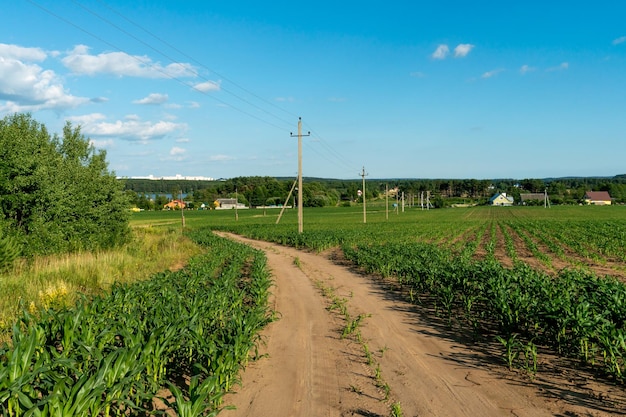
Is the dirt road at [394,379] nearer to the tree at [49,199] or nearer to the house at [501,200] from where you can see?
the tree at [49,199]

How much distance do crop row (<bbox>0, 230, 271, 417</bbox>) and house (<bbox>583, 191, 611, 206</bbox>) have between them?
18190cm

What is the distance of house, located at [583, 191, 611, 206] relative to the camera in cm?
15650

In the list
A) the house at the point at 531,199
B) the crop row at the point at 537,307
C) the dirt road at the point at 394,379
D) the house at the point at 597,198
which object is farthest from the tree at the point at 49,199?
the house at the point at 597,198

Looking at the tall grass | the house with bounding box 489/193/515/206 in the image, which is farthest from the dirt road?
the house with bounding box 489/193/515/206

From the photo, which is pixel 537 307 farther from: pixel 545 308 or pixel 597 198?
pixel 597 198

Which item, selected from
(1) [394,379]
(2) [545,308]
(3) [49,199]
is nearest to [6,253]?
(3) [49,199]

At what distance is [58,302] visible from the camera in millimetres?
10570

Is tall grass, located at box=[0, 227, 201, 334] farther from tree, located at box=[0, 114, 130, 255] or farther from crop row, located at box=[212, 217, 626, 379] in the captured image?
crop row, located at box=[212, 217, 626, 379]

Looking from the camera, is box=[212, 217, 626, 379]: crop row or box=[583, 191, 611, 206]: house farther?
box=[583, 191, 611, 206]: house

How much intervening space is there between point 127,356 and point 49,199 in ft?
54.4

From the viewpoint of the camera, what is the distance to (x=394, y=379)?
6.86 meters

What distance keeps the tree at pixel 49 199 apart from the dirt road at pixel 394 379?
13647mm

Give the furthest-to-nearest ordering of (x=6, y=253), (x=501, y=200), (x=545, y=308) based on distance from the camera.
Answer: (x=501, y=200) < (x=6, y=253) < (x=545, y=308)

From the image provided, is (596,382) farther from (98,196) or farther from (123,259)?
(98,196)
